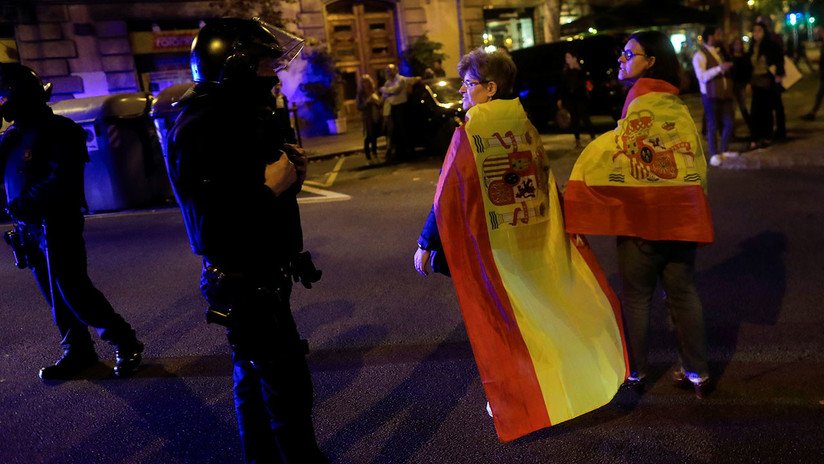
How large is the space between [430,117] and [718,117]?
5609 mm

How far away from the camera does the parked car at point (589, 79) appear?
1576 cm

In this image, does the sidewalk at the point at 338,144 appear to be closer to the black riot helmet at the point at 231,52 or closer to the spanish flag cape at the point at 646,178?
the spanish flag cape at the point at 646,178

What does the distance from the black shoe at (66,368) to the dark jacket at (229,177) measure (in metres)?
2.31

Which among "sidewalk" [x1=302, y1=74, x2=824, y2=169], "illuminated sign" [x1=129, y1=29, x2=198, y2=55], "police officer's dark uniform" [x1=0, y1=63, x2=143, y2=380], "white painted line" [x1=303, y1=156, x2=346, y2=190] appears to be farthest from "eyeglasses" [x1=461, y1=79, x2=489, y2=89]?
"illuminated sign" [x1=129, y1=29, x2=198, y2=55]

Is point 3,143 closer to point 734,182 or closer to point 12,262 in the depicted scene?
point 12,262

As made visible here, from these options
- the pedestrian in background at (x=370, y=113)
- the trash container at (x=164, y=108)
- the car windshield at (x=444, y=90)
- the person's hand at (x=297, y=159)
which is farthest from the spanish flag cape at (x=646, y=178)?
the pedestrian in background at (x=370, y=113)

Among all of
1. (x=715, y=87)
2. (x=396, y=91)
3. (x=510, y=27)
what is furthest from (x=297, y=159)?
(x=510, y=27)

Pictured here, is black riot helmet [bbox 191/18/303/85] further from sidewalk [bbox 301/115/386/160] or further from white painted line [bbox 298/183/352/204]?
sidewalk [bbox 301/115/386/160]

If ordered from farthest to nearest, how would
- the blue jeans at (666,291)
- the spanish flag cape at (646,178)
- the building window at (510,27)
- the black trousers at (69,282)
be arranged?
the building window at (510,27) → the black trousers at (69,282) → the blue jeans at (666,291) → the spanish flag cape at (646,178)

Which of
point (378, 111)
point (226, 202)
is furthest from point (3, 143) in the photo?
point (378, 111)

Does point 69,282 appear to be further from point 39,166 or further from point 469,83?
point 469,83

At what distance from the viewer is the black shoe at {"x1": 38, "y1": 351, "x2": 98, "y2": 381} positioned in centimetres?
431

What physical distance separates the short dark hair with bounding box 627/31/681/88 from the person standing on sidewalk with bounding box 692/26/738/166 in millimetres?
6491

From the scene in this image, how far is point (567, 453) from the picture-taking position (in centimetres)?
301
